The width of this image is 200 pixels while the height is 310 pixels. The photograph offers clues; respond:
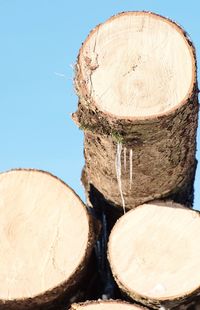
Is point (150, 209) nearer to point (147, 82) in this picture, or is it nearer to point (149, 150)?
point (149, 150)

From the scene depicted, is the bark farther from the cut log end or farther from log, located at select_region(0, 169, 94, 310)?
the cut log end

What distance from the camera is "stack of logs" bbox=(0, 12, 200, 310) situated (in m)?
3.72

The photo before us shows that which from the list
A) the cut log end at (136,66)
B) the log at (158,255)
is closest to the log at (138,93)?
the cut log end at (136,66)

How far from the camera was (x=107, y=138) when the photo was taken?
388 cm

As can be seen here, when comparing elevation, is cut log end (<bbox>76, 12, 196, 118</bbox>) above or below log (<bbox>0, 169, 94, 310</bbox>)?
above

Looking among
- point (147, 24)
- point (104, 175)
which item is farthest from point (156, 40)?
point (104, 175)

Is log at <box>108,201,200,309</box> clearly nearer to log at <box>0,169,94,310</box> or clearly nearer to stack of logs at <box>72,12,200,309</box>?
stack of logs at <box>72,12,200,309</box>

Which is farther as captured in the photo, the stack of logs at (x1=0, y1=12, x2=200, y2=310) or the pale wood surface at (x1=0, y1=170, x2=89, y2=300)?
the pale wood surface at (x1=0, y1=170, x2=89, y2=300)

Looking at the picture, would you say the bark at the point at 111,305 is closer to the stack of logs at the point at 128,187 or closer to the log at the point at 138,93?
the stack of logs at the point at 128,187

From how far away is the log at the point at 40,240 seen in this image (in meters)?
3.83

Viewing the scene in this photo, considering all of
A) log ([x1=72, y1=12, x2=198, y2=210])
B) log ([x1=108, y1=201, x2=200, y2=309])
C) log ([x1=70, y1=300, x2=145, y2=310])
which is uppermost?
log ([x1=72, y1=12, x2=198, y2=210])

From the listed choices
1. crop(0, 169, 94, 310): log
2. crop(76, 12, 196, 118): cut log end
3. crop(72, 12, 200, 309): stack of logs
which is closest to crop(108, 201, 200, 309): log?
crop(72, 12, 200, 309): stack of logs

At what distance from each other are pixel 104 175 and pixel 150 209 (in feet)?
1.13

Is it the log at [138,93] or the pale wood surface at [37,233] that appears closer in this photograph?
the log at [138,93]
